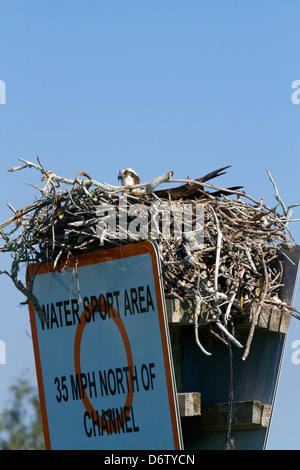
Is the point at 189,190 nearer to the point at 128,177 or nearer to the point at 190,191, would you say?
the point at 190,191

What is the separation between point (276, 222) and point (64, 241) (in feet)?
5.36

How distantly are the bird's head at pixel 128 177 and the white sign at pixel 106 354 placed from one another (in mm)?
1881

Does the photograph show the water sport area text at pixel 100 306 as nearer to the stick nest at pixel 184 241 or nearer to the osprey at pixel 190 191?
the stick nest at pixel 184 241

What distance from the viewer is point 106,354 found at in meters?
5.55

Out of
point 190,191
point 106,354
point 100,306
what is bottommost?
point 106,354

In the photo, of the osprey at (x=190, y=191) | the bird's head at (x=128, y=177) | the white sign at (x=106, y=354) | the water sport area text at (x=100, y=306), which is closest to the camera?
the white sign at (x=106, y=354)

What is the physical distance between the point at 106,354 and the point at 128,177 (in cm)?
260

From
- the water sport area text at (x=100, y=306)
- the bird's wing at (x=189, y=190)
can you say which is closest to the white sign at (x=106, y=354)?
the water sport area text at (x=100, y=306)

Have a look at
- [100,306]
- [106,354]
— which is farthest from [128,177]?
[106,354]

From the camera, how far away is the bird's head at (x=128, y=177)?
25.5ft

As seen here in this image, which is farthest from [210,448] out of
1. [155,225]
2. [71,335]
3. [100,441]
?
[155,225]

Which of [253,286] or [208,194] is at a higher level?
[208,194]

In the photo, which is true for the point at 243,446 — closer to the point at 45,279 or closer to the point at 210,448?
the point at 210,448
